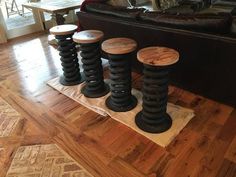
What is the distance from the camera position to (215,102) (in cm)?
214

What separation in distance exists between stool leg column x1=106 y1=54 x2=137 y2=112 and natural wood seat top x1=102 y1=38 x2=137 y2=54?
2.6 inches

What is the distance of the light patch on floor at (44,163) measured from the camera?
61.2 inches

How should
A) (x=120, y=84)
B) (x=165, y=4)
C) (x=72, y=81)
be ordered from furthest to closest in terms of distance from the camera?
(x=165, y=4)
(x=72, y=81)
(x=120, y=84)

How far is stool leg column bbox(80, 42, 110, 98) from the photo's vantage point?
217 cm

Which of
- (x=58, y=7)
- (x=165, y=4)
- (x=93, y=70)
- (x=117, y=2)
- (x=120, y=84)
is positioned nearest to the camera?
(x=120, y=84)

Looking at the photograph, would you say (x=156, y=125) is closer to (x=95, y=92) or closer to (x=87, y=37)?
(x=95, y=92)

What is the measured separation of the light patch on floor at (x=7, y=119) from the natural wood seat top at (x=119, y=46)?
110 centimetres

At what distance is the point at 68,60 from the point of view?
2461 mm

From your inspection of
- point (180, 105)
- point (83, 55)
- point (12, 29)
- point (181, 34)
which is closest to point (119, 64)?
point (83, 55)

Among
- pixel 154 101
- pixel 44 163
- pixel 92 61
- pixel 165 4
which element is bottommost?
pixel 44 163

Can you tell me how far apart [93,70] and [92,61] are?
Answer: 0.32 feet

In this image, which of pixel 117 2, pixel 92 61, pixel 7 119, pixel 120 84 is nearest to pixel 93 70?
pixel 92 61

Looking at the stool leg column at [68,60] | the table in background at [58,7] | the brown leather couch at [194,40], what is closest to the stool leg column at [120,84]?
the brown leather couch at [194,40]

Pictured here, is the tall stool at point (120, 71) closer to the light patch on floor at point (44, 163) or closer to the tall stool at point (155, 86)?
the tall stool at point (155, 86)
